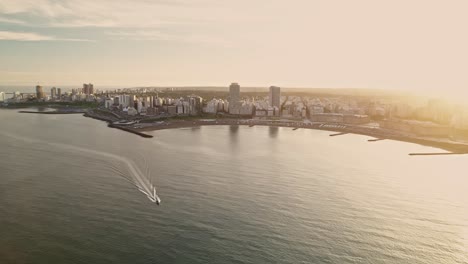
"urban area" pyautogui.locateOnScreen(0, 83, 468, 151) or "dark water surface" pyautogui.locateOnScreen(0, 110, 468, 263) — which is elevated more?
"urban area" pyautogui.locateOnScreen(0, 83, 468, 151)

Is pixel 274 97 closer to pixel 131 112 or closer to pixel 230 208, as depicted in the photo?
pixel 131 112

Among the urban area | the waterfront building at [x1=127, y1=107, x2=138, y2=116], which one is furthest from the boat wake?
the waterfront building at [x1=127, y1=107, x2=138, y2=116]

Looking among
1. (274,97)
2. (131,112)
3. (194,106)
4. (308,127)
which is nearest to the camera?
(308,127)

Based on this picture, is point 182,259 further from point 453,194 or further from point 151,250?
point 453,194

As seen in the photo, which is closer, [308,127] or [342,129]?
[342,129]

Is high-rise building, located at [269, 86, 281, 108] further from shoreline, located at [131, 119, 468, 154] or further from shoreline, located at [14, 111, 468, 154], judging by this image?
shoreline, located at [131, 119, 468, 154]

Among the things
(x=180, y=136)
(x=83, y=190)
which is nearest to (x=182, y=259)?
(x=83, y=190)

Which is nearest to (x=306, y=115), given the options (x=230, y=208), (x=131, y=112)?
(x=131, y=112)

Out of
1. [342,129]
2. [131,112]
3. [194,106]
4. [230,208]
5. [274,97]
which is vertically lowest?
[230,208]

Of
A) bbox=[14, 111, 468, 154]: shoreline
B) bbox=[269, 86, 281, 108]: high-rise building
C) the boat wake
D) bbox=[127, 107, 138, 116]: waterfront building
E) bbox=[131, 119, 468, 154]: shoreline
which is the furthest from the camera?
bbox=[269, 86, 281, 108]: high-rise building
